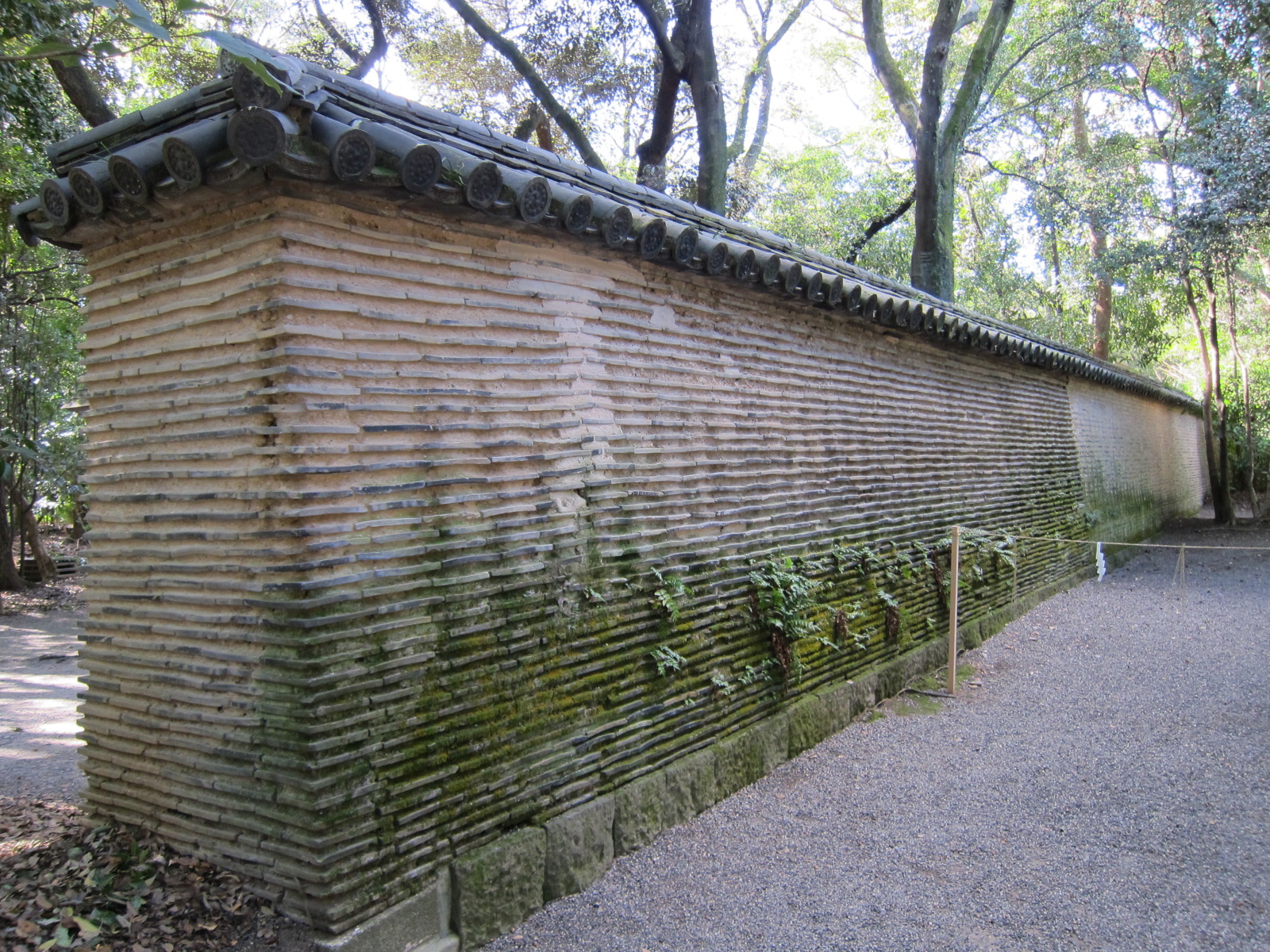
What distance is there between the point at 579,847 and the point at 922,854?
1.90 metres

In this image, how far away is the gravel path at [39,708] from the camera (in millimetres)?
5570

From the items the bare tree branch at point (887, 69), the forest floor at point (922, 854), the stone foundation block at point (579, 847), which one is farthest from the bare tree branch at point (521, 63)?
the stone foundation block at point (579, 847)

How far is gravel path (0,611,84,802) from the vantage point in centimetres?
557

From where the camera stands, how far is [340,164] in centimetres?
284

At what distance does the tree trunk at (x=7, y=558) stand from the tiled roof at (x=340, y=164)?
1383cm

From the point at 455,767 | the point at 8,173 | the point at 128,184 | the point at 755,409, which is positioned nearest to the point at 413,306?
the point at 128,184

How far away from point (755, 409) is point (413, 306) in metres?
2.80

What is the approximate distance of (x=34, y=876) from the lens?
326 centimetres

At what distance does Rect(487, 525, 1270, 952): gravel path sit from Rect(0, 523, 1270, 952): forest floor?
0.5 inches

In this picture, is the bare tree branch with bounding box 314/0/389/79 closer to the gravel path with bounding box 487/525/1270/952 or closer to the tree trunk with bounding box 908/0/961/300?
the tree trunk with bounding box 908/0/961/300

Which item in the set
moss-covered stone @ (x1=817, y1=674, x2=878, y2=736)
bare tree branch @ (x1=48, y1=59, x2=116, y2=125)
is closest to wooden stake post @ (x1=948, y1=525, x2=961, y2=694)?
moss-covered stone @ (x1=817, y1=674, x2=878, y2=736)

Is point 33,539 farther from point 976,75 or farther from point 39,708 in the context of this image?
point 976,75

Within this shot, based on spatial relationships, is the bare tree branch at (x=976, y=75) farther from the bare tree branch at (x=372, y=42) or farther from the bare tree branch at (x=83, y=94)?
the bare tree branch at (x=83, y=94)

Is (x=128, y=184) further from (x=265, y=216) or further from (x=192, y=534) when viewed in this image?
(x=192, y=534)
